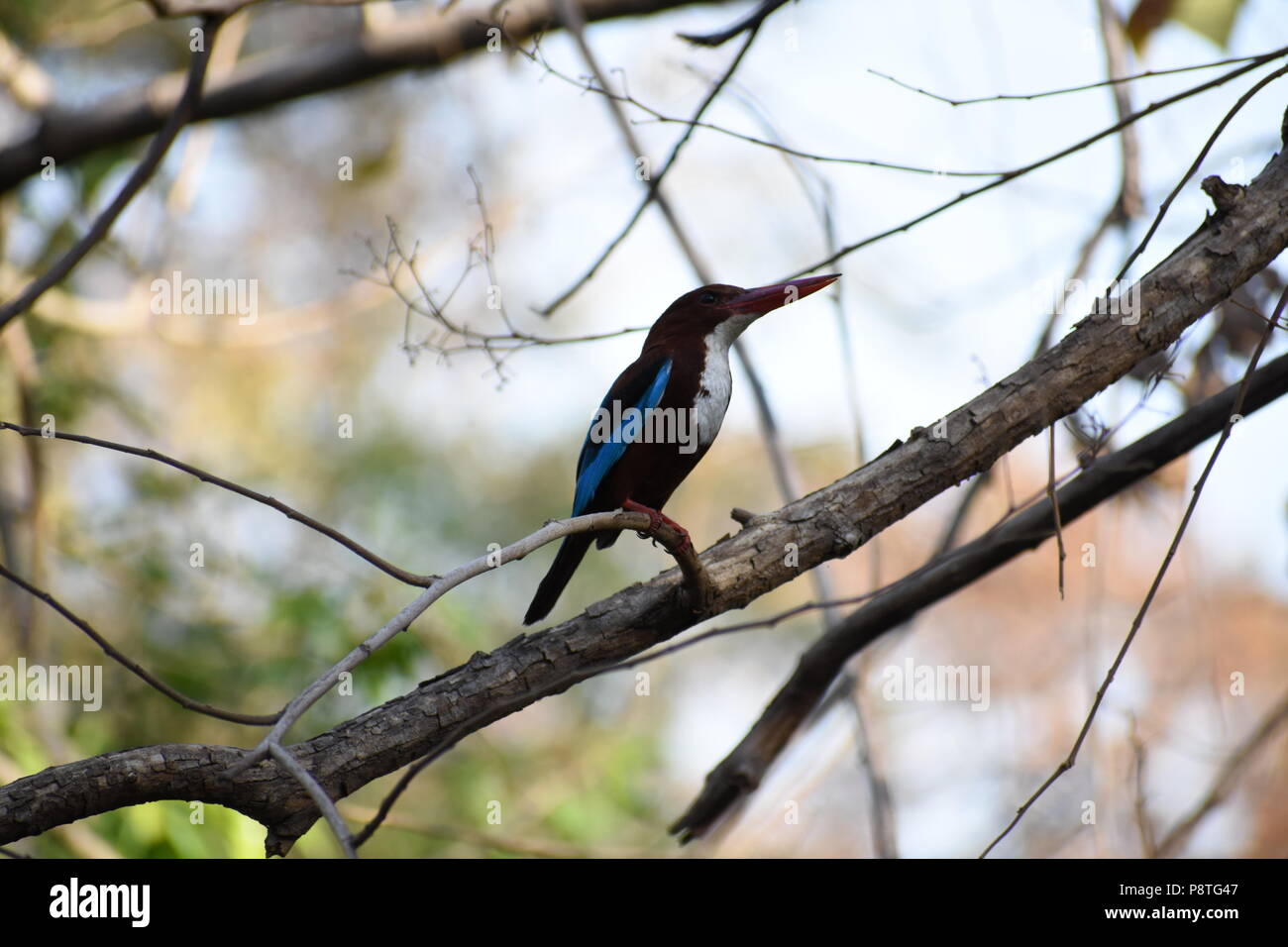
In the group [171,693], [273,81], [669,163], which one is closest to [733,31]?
[669,163]

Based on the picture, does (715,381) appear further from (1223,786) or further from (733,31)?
(1223,786)

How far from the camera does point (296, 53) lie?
5781 millimetres

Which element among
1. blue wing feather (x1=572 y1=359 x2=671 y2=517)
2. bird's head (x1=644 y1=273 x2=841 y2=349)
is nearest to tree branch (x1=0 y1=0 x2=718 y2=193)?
bird's head (x1=644 y1=273 x2=841 y2=349)

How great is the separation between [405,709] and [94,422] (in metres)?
5.76

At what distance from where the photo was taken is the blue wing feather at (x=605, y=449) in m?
3.40

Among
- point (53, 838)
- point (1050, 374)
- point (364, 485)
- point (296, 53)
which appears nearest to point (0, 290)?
point (296, 53)

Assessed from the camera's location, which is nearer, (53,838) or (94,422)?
(53,838)

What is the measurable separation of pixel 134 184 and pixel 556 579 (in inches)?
66.3

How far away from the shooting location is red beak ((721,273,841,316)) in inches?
139

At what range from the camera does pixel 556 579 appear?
3.31 metres

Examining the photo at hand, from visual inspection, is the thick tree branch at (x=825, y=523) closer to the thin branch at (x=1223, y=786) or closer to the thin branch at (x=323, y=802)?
the thin branch at (x=323, y=802)

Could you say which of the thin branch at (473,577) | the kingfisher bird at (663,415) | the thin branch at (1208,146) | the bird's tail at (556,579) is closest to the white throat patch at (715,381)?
the kingfisher bird at (663,415)
